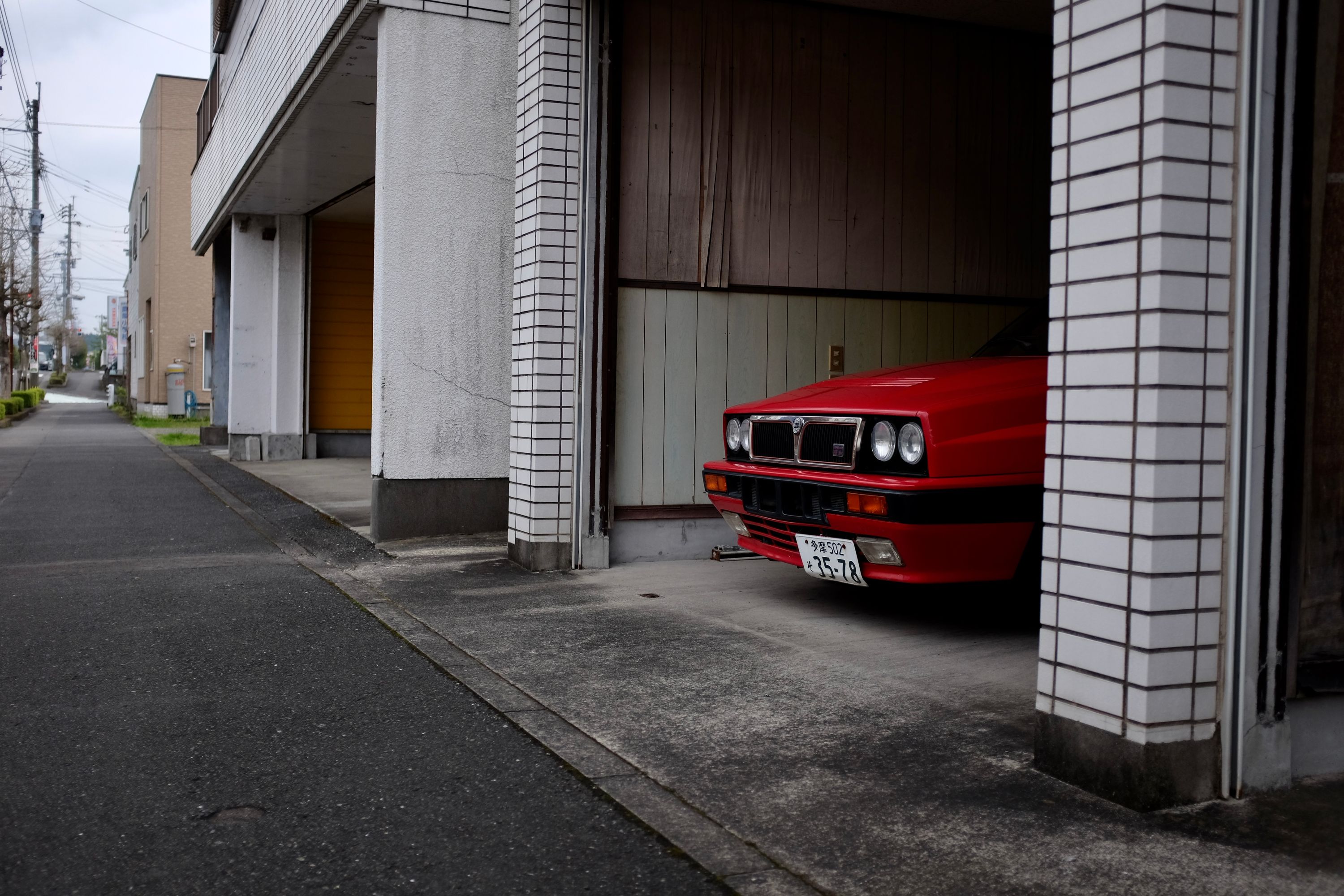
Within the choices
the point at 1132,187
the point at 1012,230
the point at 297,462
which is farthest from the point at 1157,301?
the point at 297,462

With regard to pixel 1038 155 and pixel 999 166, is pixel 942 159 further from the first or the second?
pixel 1038 155

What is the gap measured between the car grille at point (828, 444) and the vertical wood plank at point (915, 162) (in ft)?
9.43

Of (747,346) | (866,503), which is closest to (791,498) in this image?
(866,503)

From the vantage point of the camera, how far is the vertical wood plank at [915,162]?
7.59m

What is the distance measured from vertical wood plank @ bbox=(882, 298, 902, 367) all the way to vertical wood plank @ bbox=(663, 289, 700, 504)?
1319mm

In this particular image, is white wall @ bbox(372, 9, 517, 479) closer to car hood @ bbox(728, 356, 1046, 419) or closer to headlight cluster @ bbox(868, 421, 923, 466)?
car hood @ bbox(728, 356, 1046, 419)

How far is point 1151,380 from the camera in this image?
9.50 feet

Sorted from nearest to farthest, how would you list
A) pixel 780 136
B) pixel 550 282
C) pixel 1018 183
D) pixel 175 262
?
pixel 550 282 < pixel 780 136 < pixel 1018 183 < pixel 175 262

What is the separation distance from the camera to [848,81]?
24.4ft

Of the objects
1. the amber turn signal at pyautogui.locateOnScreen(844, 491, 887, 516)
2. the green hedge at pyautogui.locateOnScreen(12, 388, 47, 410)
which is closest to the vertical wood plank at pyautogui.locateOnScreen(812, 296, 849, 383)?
the amber turn signal at pyautogui.locateOnScreen(844, 491, 887, 516)

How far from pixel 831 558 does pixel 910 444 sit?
2.14ft

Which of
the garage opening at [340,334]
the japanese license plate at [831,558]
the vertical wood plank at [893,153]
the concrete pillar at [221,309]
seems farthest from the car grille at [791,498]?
the concrete pillar at [221,309]

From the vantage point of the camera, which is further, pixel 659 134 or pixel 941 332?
pixel 941 332

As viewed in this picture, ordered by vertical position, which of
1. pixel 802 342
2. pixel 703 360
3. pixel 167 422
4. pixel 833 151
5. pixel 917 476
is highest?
pixel 833 151
